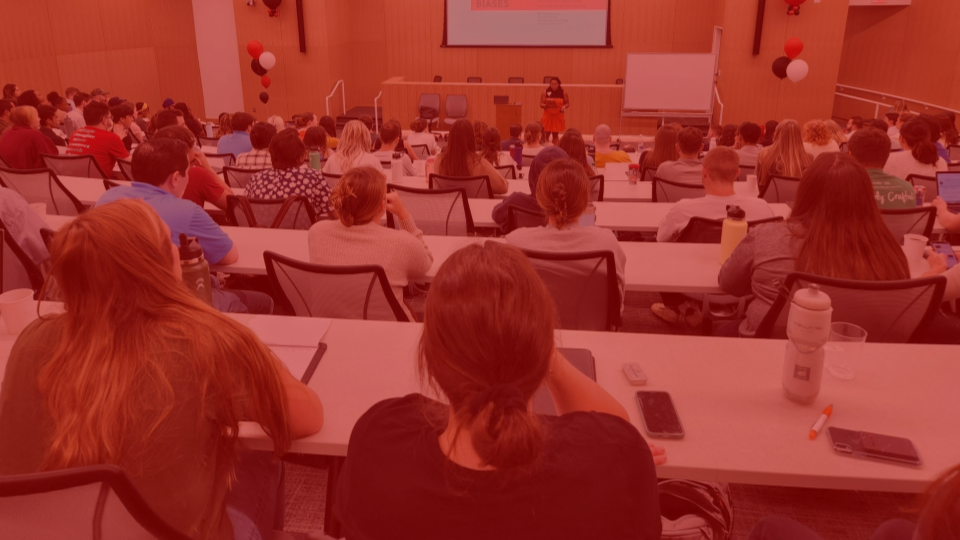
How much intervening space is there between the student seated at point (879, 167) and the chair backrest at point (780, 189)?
0.68 m

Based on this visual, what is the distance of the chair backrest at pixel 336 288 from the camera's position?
2.40m

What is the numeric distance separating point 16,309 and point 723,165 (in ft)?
10.6

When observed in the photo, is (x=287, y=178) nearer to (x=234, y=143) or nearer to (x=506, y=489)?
(x=234, y=143)

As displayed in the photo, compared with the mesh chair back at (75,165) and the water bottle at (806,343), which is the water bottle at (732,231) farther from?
the mesh chair back at (75,165)

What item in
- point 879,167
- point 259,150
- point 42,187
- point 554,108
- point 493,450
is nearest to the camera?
point 493,450

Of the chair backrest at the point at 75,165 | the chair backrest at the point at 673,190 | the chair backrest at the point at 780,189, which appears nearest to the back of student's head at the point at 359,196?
the chair backrest at the point at 673,190

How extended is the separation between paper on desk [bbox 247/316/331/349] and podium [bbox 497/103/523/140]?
9223 millimetres

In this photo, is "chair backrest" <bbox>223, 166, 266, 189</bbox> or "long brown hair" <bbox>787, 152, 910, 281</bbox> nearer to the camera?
"long brown hair" <bbox>787, 152, 910, 281</bbox>

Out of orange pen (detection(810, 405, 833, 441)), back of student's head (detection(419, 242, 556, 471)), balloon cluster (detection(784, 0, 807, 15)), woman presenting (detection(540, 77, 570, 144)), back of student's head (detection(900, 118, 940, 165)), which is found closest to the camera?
back of student's head (detection(419, 242, 556, 471))

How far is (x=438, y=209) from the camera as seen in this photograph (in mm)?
4109

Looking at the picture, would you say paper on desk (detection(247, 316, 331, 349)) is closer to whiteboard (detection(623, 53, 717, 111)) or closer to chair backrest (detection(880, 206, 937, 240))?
chair backrest (detection(880, 206, 937, 240))

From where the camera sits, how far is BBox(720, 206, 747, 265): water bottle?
2.91 m

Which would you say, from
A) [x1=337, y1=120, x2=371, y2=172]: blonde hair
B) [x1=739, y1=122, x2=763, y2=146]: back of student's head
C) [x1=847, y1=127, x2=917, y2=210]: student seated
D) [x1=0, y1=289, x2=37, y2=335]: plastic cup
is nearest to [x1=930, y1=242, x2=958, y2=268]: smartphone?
[x1=847, y1=127, x2=917, y2=210]: student seated

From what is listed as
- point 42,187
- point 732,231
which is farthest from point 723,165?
point 42,187
